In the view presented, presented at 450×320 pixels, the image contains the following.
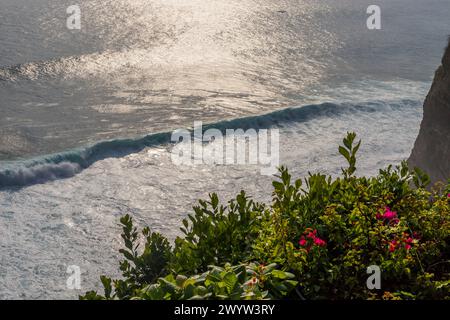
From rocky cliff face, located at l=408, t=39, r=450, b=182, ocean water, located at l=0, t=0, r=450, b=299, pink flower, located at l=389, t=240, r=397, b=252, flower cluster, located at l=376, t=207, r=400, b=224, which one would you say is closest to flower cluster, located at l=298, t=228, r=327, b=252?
pink flower, located at l=389, t=240, r=397, b=252

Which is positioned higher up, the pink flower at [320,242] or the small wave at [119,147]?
the small wave at [119,147]

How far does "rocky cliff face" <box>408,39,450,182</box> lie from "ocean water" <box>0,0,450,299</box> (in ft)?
8.19

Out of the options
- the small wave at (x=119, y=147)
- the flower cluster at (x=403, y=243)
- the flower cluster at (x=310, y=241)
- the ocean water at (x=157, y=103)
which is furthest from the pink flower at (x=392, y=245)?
the small wave at (x=119, y=147)

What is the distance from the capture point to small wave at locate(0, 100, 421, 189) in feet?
31.4

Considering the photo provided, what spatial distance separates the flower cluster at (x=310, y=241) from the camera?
3.70 metres

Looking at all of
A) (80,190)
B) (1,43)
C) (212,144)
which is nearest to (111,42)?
(1,43)

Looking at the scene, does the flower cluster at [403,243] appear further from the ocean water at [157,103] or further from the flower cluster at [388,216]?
the ocean water at [157,103]

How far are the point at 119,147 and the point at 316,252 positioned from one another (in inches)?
292

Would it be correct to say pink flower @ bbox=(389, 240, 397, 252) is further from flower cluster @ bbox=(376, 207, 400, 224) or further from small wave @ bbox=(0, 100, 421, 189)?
small wave @ bbox=(0, 100, 421, 189)

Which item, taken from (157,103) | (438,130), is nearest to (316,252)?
(438,130)

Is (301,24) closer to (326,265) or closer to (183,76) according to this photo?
(183,76)

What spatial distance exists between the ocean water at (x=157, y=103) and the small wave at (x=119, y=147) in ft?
0.07

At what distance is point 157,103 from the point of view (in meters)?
12.7

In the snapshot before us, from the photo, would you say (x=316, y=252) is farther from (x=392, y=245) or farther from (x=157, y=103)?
Answer: (x=157, y=103)
